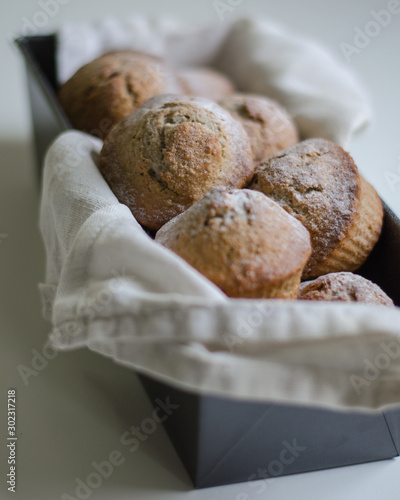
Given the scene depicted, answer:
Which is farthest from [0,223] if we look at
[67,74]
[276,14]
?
[276,14]

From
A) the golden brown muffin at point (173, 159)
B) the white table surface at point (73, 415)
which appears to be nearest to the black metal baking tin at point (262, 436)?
the white table surface at point (73, 415)

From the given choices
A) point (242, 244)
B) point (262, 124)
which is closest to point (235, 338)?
point (242, 244)

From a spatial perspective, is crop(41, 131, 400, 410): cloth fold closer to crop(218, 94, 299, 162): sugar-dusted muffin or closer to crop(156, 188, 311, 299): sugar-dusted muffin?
crop(156, 188, 311, 299): sugar-dusted muffin

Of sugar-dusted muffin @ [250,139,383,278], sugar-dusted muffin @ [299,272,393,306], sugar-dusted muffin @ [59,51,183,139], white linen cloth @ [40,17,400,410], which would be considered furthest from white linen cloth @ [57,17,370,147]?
white linen cloth @ [40,17,400,410]

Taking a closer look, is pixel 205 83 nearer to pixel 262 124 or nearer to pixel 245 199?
pixel 262 124

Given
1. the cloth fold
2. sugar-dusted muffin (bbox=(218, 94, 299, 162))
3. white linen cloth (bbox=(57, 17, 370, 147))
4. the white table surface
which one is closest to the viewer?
the cloth fold

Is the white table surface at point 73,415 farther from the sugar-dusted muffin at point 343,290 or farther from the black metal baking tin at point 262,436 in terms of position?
the sugar-dusted muffin at point 343,290

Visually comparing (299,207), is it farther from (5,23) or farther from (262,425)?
(5,23)
